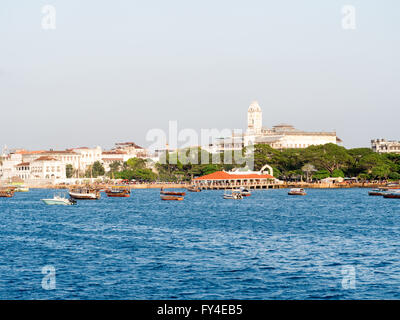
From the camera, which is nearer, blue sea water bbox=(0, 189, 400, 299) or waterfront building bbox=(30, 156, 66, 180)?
blue sea water bbox=(0, 189, 400, 299)

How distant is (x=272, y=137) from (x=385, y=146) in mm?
36811

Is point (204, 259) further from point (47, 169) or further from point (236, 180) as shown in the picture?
point (47, 169)

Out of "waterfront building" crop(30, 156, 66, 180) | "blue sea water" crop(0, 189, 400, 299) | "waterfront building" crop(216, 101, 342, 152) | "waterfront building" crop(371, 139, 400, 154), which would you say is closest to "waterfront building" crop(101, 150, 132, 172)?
"waterfront building" crop(30, 156, 66, 180)

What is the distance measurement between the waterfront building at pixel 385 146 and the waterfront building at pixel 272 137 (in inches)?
455

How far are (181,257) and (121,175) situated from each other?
395 ft

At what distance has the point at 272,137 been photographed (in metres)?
170

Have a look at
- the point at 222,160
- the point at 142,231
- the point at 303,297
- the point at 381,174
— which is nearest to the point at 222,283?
the point at 303,297

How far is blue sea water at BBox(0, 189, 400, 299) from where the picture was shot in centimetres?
1847

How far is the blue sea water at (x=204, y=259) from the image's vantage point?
18.5 m

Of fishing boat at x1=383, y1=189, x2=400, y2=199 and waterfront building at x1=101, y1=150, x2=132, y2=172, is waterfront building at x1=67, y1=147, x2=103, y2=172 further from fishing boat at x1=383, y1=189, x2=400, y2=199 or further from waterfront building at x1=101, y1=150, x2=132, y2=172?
fishing boat at x1=383, y1=189, x2=400, y2=199

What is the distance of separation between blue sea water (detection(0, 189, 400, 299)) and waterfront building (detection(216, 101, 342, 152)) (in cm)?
12789

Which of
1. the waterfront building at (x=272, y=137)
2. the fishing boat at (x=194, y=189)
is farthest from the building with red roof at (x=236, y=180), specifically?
the waterfront building at (x=272, y=137)

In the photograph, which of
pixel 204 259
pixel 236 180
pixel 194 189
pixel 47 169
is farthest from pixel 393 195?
pixel 47 169

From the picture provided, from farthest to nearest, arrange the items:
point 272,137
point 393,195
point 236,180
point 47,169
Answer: point 272,137, point 47,169, point 236,180, point 393,195
